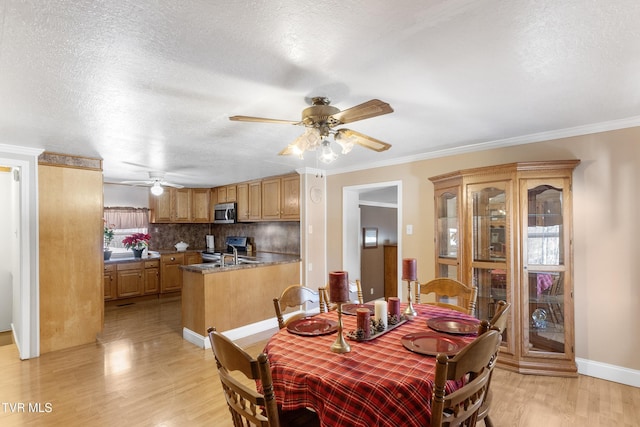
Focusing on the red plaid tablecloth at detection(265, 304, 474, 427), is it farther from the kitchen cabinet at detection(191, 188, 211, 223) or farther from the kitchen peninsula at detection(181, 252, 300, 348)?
the kitchen cabinet at detection(191, 188, 211, 223)

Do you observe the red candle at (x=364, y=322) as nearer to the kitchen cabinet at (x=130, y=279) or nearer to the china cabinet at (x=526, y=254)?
the china cabinet at (x=526, y=254)

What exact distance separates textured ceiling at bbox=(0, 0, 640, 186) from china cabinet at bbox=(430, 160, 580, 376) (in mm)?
477

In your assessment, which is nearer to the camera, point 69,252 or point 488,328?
point 488,328

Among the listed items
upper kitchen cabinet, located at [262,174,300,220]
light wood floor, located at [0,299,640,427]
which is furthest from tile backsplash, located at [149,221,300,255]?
light wood floor, located at [0,299,640,427]

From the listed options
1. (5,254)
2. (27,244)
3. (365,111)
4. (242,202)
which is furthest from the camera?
(242,202)

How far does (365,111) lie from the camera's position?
1724mm

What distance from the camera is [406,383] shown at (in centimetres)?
127

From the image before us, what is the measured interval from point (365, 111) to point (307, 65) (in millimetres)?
387

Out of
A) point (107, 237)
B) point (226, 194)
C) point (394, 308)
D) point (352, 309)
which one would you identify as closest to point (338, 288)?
point (394, 308)

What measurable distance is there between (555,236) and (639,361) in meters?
1.16

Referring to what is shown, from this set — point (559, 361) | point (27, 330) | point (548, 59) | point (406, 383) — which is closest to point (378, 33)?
point (548, 59)

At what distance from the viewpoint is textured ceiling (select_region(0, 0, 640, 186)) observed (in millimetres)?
1282

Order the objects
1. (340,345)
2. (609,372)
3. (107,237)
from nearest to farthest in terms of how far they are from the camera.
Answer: (340,345)
(609,372)
(107,237)

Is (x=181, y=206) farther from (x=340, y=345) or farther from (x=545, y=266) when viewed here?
→ (x=545, y=266)
